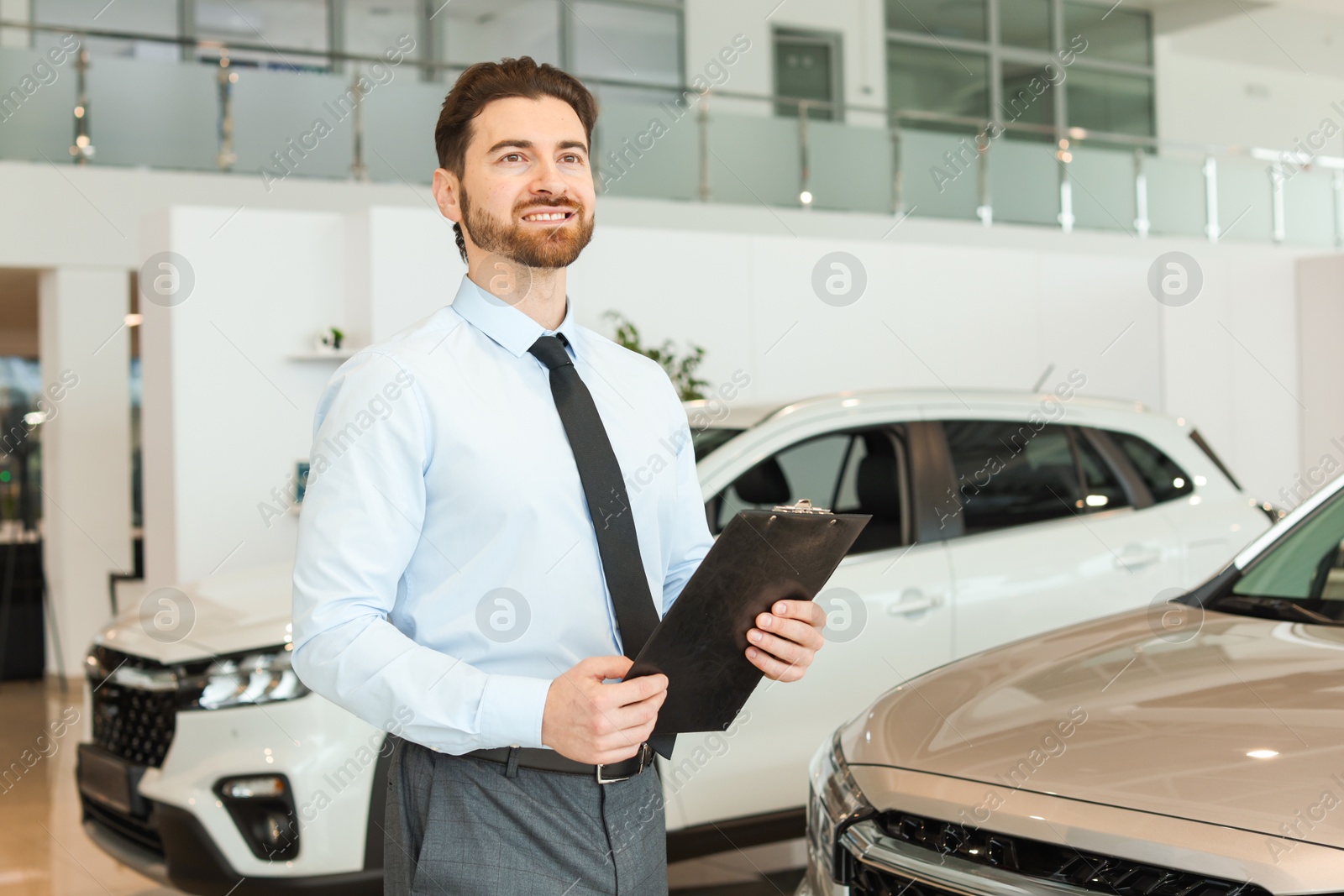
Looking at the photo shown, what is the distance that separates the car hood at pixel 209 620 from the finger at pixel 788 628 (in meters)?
1.75

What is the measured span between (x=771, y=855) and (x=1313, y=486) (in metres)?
5.75

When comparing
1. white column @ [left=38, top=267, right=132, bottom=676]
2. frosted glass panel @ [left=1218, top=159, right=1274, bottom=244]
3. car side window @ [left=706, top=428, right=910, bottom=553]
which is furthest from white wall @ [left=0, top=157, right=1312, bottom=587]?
car side window @ [left=706, top=428, right=910, bottom=553]

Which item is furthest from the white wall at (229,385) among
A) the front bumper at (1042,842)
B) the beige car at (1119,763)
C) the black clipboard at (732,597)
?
the black clipboard at (732,597)

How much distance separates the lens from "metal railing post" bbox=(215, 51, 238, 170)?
6.80 m

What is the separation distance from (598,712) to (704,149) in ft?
24.0

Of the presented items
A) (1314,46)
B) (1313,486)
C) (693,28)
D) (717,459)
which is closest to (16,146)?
(717,459)

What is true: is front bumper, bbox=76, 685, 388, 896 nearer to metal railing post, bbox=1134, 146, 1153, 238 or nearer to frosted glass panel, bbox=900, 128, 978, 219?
frosted glass panel, bbox=900, 128, 978, 219

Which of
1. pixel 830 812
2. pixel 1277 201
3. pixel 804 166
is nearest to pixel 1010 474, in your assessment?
pixel 830 812

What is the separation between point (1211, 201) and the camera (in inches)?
384

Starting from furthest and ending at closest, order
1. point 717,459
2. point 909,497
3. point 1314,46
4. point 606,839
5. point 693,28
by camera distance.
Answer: point 1314,46 < point 693,28 < point 909,497 < point 717,459 < point 606,839

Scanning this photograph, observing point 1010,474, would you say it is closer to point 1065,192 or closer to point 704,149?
point 704,149

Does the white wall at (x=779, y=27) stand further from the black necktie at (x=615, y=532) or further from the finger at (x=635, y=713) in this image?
the finger at (x=635, y=713)

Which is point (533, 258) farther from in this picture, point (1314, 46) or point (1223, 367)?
point (1314, 46)

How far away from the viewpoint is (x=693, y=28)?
10781 millimetres
